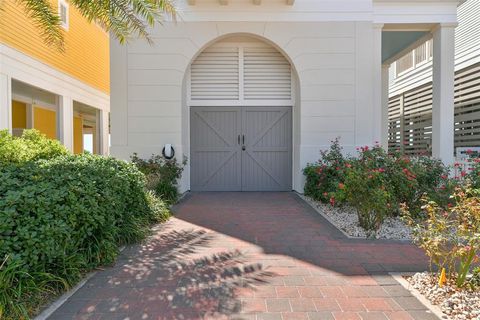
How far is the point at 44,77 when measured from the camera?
10.6 m

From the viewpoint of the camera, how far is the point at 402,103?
15.6 meters

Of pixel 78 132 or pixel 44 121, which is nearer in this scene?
pixel 44 121

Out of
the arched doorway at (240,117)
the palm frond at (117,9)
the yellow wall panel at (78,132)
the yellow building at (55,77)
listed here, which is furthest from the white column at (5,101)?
the yellow wall panel at (78,132)

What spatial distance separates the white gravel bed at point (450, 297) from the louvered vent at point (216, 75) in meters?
6.76

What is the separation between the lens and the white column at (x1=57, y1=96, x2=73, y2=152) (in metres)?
11.8

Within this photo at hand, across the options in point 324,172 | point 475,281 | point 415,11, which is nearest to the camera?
point 475,281

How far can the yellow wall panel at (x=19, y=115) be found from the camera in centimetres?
1290

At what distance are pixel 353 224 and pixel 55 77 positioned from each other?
33.4 ft

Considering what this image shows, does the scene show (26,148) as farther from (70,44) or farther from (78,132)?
(78,132)

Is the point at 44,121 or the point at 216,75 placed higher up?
the point at 216,75

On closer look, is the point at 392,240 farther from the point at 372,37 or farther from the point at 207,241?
the point at 372,37

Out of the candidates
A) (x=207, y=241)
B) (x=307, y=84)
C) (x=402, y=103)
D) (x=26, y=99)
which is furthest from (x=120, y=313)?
(x=402, y=103)

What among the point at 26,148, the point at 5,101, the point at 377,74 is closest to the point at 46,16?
the point at 26,148

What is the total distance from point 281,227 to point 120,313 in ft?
10.3
